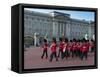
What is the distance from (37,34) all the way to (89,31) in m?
0.76

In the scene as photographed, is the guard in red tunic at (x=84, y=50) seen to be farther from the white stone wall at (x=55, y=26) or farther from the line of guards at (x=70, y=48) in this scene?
the white stone wall at (x=55, y=26)

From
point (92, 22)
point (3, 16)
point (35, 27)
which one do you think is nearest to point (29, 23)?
point (35, 27)

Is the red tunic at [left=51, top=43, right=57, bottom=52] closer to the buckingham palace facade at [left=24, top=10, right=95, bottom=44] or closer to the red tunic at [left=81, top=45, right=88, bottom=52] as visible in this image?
the buckingham palace facade at [left=24, top=10, right=95, bottom=44]

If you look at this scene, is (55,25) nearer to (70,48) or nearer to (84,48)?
(70,48)

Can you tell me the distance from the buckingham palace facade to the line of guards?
2.7 inches

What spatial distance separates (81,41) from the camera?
12.5 feet

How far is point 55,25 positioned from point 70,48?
368 mm

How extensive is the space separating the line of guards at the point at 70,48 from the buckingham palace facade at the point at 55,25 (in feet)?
0.22

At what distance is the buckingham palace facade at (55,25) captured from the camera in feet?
11.2

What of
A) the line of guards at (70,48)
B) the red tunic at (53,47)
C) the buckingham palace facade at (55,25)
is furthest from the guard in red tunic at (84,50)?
the red tunic at (53,47)

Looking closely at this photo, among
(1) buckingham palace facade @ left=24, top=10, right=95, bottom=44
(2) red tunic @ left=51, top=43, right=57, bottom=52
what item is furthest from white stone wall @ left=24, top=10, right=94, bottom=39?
(2) red tunic @ left=51, top=43, right=57, bottom=52

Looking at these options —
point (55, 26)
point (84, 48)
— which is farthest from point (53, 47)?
point (84, 48)

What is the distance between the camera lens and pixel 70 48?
12.2 ft

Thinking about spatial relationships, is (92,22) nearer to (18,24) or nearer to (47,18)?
(47,18)
